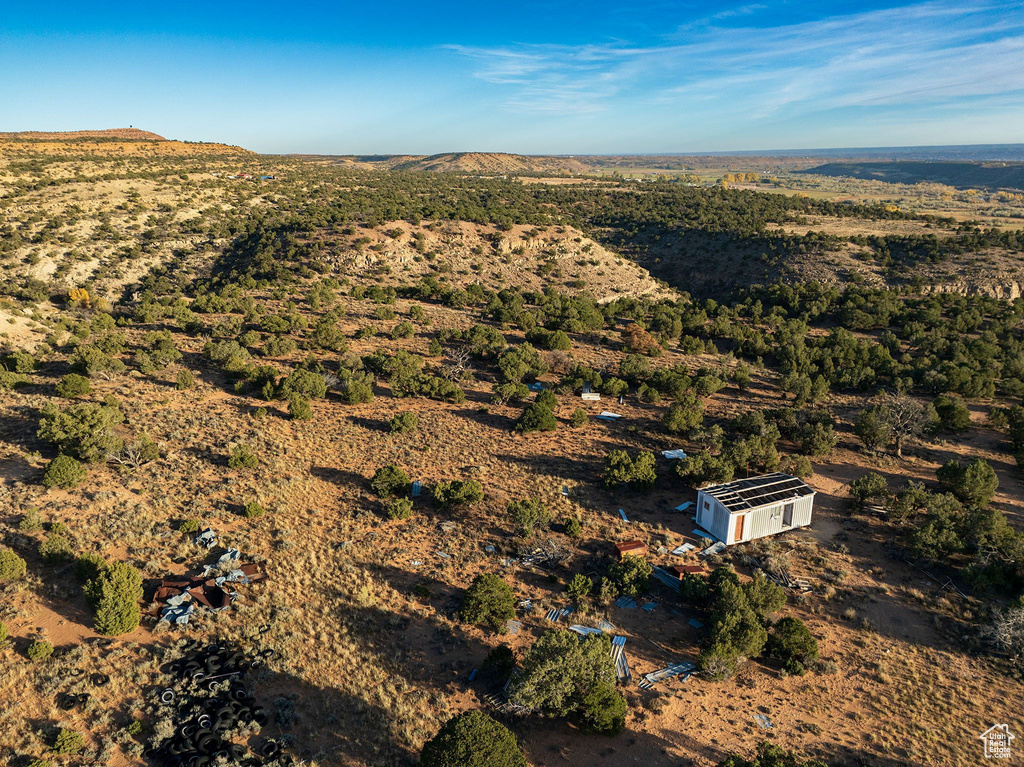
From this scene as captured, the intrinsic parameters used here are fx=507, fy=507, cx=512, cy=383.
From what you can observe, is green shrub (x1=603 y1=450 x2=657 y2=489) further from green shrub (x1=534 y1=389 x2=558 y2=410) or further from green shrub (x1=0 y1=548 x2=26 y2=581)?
green shrub (x1=0 y1=548 x2=26 y2=581)

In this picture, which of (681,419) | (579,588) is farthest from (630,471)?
(579,588)

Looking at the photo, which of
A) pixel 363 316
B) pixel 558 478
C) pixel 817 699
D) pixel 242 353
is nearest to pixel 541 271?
pixel 363 316

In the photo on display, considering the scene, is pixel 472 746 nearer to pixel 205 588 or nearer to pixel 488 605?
pixel 488 605

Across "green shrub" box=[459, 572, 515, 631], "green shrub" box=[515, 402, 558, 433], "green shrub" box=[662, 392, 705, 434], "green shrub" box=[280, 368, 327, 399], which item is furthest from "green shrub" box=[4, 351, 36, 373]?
"green shrub" box=[662, 392, 705, 434]

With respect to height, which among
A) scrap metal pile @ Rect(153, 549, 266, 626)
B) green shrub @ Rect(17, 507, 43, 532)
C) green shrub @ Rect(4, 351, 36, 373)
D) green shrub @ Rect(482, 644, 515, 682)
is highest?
green shrub @ Rect(4, 351, 36, 373)

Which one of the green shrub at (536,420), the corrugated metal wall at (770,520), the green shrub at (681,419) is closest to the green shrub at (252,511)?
the green shrub at (536,420)

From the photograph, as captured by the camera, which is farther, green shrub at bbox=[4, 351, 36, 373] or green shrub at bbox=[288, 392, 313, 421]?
green shrub at bbox=[4, 351, 36, 373]
